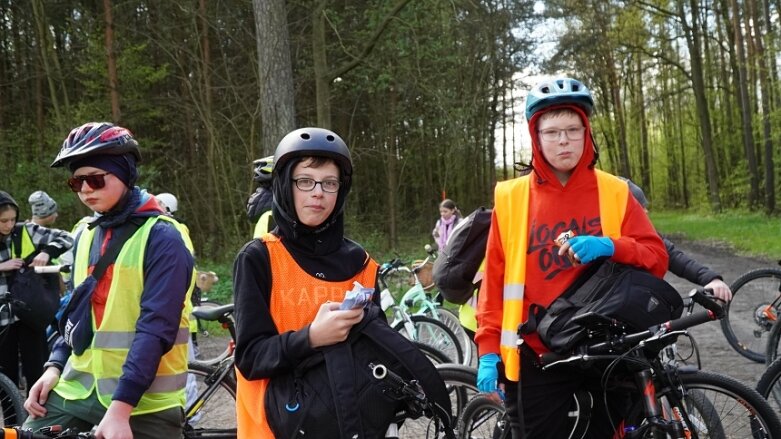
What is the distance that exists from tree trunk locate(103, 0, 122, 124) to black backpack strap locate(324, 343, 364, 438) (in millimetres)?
14324

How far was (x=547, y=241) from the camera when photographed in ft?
8.86

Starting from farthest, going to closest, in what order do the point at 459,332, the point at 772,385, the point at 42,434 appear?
the point at 459,332
the point at 772,385
the point at 42,434

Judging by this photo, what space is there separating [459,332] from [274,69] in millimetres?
4950

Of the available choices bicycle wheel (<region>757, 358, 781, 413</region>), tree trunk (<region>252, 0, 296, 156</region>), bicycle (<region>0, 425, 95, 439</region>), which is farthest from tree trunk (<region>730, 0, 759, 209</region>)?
bicycle (<region>0, 425, 95, 439</region>)

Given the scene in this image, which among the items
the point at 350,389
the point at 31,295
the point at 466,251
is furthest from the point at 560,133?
the point at 31,295

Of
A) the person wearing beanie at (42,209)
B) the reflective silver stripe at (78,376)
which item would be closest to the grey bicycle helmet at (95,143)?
the reflective silver stripe at (78,376)

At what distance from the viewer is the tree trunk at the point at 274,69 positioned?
9617 mm

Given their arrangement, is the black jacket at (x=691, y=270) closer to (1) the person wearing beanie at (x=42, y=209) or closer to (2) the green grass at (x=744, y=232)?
(1) the person wearing beanie at (x=42, y=209)

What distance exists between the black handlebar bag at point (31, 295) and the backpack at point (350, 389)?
4455mm

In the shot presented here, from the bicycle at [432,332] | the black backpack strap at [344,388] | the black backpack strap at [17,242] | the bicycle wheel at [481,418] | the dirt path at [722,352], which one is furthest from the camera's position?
the bicycle at [432,332]

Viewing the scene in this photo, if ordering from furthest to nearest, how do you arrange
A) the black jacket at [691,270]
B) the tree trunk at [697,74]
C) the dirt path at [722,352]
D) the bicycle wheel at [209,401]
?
1. the tree trunk at [697,74]
2. the dirt path at [722,352]
3. the bicycle wheel at [209,401]
4. the black jacket at [691,270]

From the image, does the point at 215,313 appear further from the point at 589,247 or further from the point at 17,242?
the point at 589,247

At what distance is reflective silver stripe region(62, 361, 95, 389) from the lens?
2.54 metres

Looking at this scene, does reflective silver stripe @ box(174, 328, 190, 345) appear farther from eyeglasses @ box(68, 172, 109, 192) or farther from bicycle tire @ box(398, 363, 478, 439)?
bicycle tire @ box(398, 363, 478, 439)
